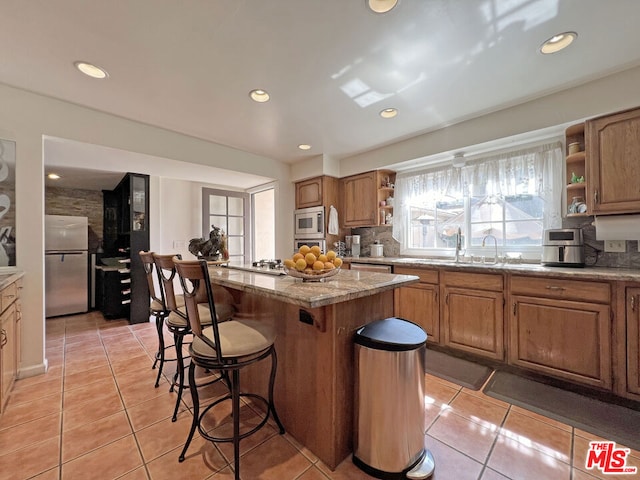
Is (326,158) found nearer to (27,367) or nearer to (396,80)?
(396,80)

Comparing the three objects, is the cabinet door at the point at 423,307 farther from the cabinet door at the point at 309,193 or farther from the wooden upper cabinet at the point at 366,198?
the cabinet door at the point at 309,193

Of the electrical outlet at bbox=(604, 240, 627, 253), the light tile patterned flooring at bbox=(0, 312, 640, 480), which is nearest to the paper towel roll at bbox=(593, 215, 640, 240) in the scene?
the electrical outlet at bbox=(604, 240, 627, 253)

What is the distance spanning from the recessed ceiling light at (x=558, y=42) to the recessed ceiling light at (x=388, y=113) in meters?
1.15

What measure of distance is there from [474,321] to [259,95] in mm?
2831

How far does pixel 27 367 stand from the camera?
229 centimetres

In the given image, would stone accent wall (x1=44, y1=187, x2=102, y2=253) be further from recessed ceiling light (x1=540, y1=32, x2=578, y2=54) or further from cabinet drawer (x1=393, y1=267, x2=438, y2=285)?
recessed ceiling light (x1=540, y1=32, x2=578, y2=54)

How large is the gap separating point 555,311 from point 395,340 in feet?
5.43

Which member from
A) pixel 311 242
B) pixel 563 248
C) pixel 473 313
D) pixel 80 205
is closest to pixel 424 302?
pixel 473 313

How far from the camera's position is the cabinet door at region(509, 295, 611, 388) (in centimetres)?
191

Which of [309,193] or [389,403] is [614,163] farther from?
[309,193]

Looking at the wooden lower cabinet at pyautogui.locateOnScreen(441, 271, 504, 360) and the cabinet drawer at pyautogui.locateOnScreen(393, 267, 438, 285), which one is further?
the cabinet drawer at pyautogui.locateOnScreen(393, 267, 438, 285)

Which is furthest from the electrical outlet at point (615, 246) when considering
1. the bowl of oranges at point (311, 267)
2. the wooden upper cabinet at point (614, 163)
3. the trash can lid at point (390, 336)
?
the bowl of oranges at point (311, 267)

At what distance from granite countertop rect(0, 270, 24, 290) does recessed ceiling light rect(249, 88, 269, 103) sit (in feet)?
7.11

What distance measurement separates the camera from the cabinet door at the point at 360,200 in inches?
151
